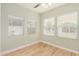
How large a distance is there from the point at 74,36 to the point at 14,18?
100 cm

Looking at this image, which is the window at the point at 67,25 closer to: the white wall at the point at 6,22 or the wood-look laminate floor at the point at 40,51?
Answer: the wood-look laminate floor at the point at 40,51

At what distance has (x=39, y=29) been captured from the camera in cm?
158

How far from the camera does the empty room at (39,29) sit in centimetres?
150

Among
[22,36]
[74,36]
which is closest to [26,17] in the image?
[22,36]

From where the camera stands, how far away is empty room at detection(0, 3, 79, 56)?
4.91 feet

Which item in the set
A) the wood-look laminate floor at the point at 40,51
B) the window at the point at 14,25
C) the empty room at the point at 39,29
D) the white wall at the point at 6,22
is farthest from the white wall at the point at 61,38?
the window at the point at 14,25

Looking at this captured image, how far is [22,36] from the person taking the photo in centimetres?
155

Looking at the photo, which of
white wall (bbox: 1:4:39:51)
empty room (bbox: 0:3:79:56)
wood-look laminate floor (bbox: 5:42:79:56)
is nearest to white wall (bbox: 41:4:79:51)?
empty room (bbox: 0:3:79:56)

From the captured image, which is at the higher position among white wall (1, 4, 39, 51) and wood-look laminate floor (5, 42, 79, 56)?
white wall (1, 4, 39, 51)

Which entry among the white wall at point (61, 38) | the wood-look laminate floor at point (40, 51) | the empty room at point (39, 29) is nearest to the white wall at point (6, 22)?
the empty room at point (39, 29)

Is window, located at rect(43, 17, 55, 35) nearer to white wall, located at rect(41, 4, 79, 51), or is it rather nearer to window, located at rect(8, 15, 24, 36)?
white wall, located at rect(41, 4, 79, 51)

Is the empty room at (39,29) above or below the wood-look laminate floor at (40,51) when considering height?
above

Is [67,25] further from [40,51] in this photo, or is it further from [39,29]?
[40,51]

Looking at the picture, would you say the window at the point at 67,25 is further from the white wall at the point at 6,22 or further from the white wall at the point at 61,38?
the white wall at the point at 6,22
